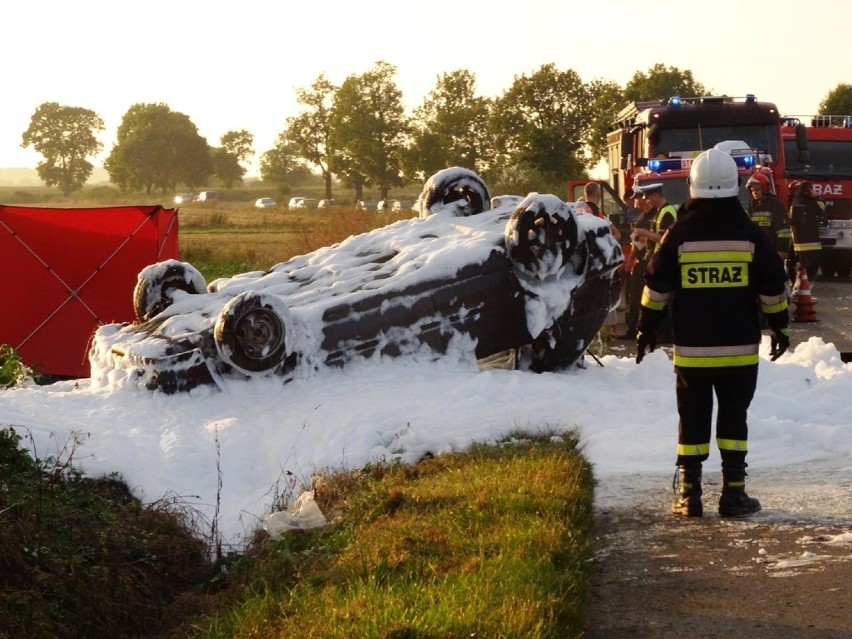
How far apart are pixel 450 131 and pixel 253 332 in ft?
204

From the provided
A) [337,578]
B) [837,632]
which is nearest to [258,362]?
[337,578]

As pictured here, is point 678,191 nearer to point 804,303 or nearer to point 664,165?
point 664,165

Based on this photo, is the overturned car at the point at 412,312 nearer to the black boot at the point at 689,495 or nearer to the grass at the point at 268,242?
the black boot at the point at 689,495

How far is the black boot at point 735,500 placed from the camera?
6.93 m

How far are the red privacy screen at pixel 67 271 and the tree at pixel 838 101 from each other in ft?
205

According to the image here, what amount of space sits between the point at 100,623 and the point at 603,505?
2.58 meters

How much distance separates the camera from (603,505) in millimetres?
7246

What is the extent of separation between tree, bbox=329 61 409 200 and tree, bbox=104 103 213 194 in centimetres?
4540

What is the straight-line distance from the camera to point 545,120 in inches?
2660

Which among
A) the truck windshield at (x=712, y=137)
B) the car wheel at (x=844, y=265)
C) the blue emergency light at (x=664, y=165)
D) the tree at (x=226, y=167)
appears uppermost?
the tree at (x=226, y=167)

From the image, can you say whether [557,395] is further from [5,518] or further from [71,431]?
[5,518]

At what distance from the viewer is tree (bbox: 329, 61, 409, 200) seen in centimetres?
8344

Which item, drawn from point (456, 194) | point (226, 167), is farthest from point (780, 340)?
point (226, 167)

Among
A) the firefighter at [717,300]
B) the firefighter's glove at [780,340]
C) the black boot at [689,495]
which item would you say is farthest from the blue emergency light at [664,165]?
the black boot at [689,495]
